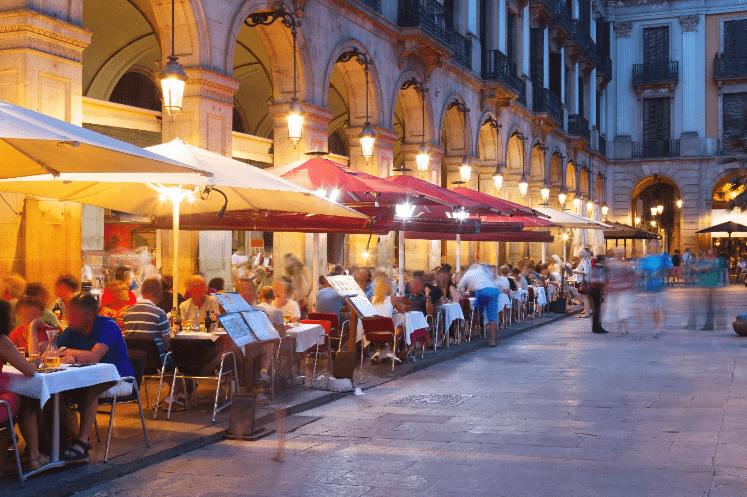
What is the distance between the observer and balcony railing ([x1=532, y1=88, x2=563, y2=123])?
107ft

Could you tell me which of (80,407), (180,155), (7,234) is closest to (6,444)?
(80,407)

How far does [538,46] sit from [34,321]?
92.2ft

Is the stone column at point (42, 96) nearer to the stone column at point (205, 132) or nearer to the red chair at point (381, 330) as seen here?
the stone column at point (205, 132)

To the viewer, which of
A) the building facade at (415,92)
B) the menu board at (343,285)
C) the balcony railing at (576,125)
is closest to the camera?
the menu board at (343,285)

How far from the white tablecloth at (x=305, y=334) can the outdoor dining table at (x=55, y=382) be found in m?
3.47

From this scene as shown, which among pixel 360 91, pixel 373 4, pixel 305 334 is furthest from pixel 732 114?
pixel 305 334

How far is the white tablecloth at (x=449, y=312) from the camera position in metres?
14.5

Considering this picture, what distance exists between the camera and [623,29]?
4766 cm

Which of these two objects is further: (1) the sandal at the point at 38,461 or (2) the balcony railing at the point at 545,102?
(2) the balcony railing at the point at 545,102

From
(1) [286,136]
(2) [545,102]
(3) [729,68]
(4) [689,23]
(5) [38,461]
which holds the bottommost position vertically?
(5) [38,461]

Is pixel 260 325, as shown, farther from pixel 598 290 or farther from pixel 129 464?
pixel 598 290

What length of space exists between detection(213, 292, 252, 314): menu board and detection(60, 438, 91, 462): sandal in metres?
2.11

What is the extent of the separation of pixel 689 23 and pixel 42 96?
41.8 meters

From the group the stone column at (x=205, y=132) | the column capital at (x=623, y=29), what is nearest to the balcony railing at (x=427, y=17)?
the stone column at (x=205, y=132)
